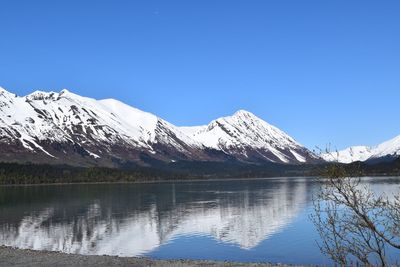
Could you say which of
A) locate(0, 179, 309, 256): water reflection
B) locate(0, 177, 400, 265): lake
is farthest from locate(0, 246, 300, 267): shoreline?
locate(0, 179, 309, 256): water reflection

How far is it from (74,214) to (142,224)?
77.3 feet

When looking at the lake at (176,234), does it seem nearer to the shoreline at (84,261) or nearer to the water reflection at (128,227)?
the water reflection at (128,227)

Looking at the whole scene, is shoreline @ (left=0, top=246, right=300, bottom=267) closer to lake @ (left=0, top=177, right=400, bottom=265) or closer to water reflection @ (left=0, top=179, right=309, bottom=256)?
lake @ (left=0, top=177, right=400, bottom=265)

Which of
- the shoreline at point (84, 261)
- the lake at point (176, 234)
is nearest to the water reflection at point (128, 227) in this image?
the lake at point (176, 234)

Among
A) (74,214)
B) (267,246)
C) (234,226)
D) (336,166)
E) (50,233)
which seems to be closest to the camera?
(336,166)

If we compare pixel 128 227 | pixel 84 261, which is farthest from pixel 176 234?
pixel 84 261

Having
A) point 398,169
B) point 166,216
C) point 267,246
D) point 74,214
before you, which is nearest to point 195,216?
point 166,216

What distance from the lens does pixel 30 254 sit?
45.9m

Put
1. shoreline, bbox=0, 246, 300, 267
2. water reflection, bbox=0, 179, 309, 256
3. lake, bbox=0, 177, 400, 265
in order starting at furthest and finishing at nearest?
water reflection, bbox=0, 179, 309, 256 < lake, bbox=0, 177, 400, 265 < shoreline, bbox=0, 246, 300, 267

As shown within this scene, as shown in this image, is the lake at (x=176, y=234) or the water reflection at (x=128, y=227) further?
the water reflection at (x=128, y=227)

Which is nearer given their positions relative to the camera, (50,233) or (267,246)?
(267,246)

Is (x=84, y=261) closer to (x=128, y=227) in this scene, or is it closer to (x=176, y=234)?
(x=176, y=234)

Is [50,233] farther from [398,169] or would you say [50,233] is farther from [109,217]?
[398,169]

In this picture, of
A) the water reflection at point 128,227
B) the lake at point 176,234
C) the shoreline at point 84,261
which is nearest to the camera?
the shoreline at point 84,261
